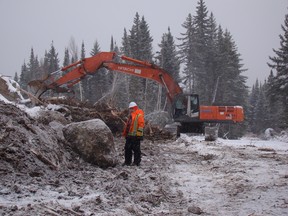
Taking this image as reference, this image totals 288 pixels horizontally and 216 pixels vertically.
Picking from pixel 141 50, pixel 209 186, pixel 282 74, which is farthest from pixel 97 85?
pixel 209 186

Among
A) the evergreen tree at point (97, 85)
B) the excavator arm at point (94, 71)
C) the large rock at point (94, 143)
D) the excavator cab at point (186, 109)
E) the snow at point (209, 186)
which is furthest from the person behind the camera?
the evergreen tree at point (97, 85)

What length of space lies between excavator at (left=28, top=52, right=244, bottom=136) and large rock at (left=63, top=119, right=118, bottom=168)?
27.8ft

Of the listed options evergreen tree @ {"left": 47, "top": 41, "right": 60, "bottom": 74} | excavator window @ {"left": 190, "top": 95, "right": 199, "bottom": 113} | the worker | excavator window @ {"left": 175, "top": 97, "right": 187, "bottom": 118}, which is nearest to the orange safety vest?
the worker

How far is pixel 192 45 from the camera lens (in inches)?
1729

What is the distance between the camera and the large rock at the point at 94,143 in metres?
7.81

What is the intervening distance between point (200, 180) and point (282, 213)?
8.44ft

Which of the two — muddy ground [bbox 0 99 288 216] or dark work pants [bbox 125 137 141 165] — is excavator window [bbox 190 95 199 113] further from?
dark work pants [bbox 125 137 141 165]

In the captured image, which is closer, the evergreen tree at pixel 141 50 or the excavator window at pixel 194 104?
the excavator window at pixel 194 104

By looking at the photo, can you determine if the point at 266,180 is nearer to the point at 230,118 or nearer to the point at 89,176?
the point at 89,176

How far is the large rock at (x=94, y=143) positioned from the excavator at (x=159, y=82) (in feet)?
27.8

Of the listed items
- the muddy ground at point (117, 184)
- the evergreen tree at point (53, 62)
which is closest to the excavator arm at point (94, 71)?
the muddy ground at point (117, 184)

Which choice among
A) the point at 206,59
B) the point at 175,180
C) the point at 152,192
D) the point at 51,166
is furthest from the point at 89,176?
the point at 206,59

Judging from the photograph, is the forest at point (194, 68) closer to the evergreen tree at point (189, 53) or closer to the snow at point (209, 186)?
the evergreen tree at point (189, 53)

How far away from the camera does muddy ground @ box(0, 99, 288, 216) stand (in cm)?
468
